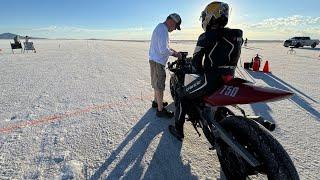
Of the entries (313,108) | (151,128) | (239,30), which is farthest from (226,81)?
(313,108)

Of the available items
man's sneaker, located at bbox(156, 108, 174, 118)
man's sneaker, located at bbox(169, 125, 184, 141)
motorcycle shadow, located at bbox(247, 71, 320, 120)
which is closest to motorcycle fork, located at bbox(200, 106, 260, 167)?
man's sneaker, located at bbox(169, 125, 184, 141)

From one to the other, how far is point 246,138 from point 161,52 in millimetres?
2934

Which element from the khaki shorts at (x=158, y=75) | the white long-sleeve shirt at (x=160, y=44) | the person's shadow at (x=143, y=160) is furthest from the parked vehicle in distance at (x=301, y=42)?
the person's shadow at (x=143, y=160)

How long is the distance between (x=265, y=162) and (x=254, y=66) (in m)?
11.1

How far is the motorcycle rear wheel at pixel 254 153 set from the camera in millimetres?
2412

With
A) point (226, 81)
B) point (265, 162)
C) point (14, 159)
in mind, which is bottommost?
point (14, 159)

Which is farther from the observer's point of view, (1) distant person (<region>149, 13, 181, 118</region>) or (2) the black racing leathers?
(1) distant person (<region>149, 13, 181, 118</region>)

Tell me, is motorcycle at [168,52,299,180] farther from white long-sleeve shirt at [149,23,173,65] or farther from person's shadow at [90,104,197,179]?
white long-sleeve shirt at [149,23,173,65]

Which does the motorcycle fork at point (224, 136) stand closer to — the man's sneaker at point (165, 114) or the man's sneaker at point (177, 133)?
the man's sneaker at point (177, 133)

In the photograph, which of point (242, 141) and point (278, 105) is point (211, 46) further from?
point (278, 105)

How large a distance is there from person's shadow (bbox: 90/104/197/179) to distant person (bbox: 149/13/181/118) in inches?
31.2

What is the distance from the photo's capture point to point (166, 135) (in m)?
4.84

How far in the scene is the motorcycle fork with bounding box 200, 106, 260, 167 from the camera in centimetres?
256

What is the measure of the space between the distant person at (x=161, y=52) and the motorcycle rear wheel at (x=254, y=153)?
7.99ft
